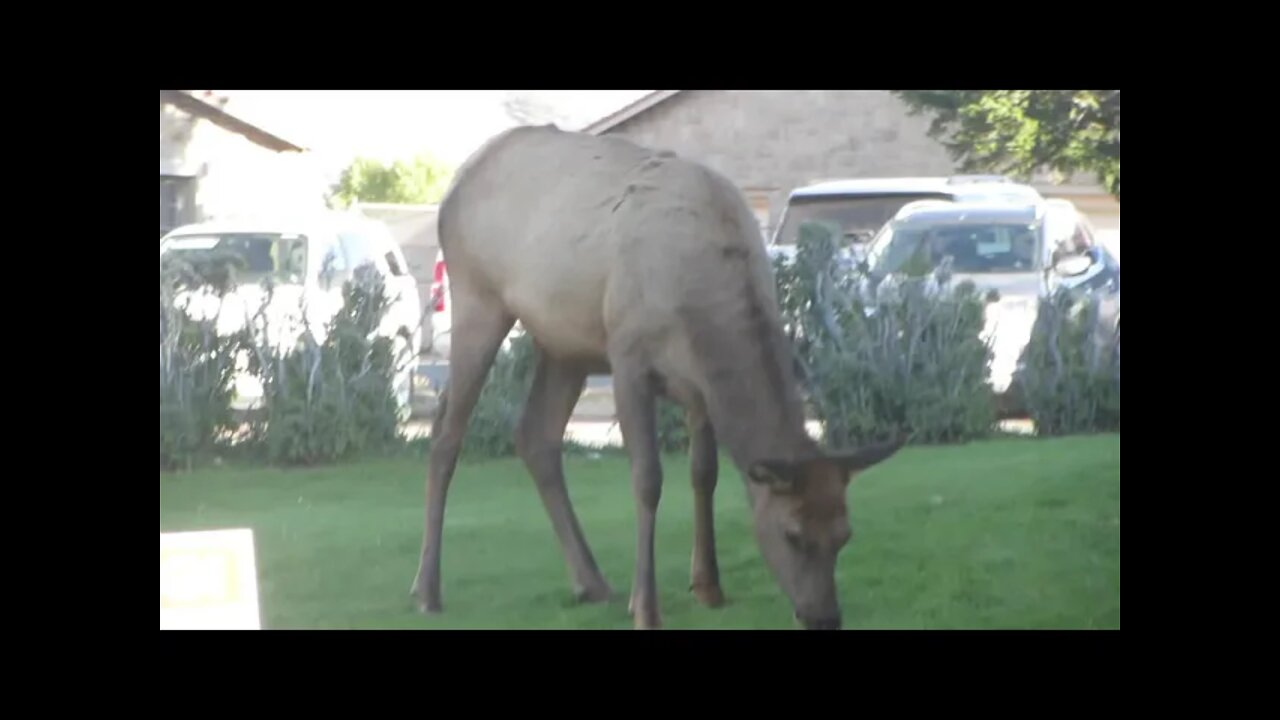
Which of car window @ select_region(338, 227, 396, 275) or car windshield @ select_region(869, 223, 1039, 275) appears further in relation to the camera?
car windshield @ select_region(869, 223, 1039, 275)

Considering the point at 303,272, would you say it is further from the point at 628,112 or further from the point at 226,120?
the point at 628,112

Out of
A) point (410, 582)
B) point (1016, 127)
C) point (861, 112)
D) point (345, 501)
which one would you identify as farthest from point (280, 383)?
point (1016, 127)

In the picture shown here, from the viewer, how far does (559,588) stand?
24.6 feet

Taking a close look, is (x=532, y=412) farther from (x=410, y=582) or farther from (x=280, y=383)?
(x=280, y=383)

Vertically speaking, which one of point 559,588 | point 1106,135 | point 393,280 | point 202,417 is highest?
point 1106,135

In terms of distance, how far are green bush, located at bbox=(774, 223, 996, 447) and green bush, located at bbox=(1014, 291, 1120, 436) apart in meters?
0.27

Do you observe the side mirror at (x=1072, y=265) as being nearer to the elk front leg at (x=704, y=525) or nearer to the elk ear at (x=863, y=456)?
the elk front leg at (x=704, y=525)

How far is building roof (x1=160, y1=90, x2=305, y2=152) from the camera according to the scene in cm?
872

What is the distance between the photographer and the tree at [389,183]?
9.79 metres

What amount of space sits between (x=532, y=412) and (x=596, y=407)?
1.78 meters

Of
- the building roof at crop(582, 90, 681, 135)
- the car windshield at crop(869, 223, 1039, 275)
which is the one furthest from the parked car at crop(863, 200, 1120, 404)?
the building roof at crop(582, 90, 681, 135)

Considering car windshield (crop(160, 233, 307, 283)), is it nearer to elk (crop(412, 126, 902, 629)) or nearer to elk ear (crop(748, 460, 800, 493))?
elk (crop(412, 126, 902, 629))

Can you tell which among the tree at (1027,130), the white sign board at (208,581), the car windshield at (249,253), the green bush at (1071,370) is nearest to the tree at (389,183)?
the car windshield at (249,253)
